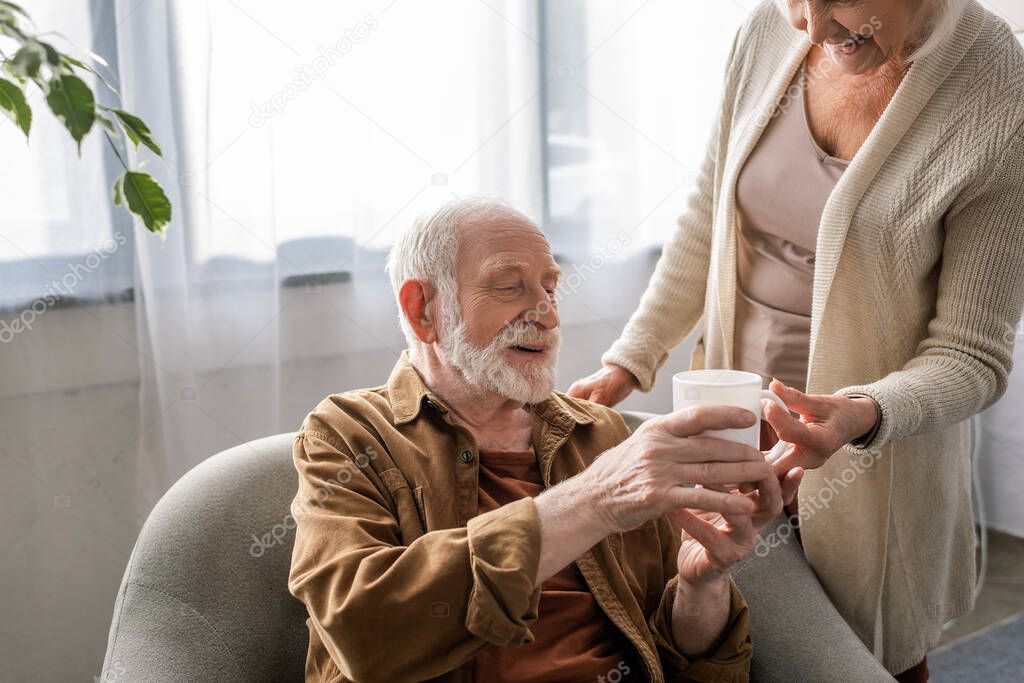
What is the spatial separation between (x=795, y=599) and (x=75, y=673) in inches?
64.8

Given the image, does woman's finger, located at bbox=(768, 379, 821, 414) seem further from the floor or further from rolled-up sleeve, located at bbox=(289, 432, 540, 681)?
the floor

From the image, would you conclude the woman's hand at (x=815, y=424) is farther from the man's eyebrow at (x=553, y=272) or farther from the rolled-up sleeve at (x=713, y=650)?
the man's eyebrow at (x=553, y=272)

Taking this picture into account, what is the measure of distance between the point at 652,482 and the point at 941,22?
3.01ft

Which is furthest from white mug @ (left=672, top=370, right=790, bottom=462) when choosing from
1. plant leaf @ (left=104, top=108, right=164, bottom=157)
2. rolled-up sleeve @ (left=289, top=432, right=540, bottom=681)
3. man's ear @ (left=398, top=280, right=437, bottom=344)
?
plant leaf @ (left=104, top=108, right=164, bottom=157)

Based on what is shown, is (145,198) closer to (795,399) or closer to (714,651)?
(795,399)

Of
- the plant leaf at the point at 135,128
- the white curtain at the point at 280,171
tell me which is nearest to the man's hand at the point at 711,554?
the plant leaf at the point at 135,128

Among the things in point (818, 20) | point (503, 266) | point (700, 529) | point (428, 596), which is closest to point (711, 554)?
point (700, 529)

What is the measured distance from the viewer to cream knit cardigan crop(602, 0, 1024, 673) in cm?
152

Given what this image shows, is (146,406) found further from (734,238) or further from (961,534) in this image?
(961,534)

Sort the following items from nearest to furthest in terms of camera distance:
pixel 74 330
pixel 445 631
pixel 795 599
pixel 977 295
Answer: pixel 445 631 → pixel 977 295 → pixel 795 599 → pixel 74 330

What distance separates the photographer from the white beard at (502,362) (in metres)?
1.50

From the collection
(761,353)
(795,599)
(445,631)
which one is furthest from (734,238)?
(445,631)

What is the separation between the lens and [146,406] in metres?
2.18

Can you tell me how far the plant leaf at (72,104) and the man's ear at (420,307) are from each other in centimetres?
70
